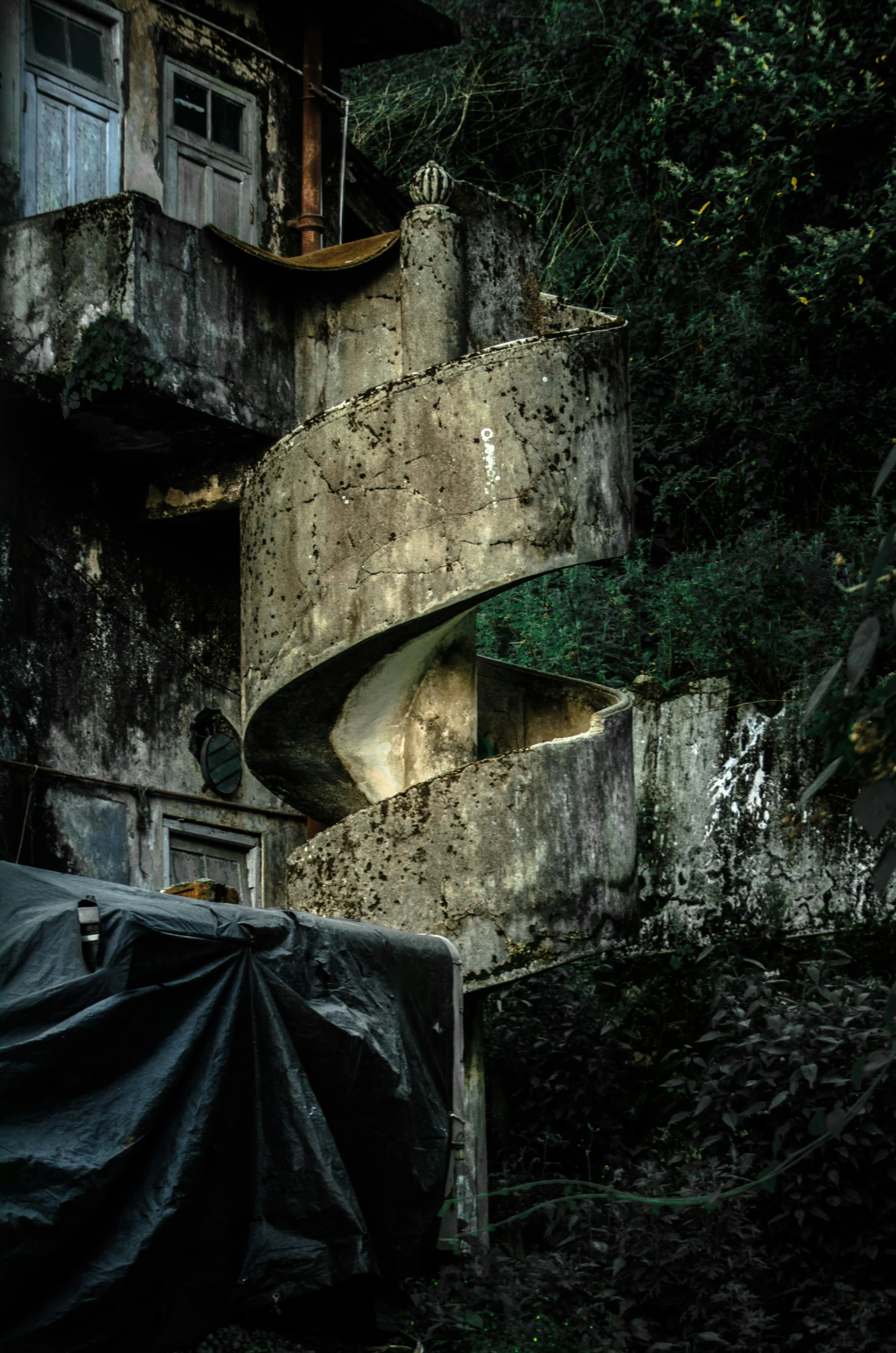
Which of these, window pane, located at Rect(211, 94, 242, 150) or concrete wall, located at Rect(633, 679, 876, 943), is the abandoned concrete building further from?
concrete wall, located at Rect(633, 679, 876, 943)

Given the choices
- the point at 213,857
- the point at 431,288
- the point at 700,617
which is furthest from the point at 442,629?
the point at 700,617

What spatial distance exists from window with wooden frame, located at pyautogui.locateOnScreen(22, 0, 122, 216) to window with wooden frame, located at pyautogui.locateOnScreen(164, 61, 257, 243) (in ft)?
1.30

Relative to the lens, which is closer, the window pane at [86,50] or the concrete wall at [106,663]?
the concrete wall at [106,663]

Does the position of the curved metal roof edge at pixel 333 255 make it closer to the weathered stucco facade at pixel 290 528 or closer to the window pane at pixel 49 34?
the weathered stucco facade at pixel 290 528

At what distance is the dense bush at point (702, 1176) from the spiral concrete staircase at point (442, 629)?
857 mm

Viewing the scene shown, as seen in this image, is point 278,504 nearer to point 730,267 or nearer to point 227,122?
point 227,122

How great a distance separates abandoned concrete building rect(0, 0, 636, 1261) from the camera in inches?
317

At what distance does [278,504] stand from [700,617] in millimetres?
3314

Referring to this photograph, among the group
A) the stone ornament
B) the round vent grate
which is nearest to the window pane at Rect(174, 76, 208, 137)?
the stone ornament

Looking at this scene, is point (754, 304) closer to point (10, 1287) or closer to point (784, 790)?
point (784, 790)

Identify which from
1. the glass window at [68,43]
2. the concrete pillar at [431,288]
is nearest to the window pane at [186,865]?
the concrete pillar at [431,288]

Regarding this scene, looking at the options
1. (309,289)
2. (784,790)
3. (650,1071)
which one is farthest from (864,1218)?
(309,289)

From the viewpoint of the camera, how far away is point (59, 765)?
9.05 m

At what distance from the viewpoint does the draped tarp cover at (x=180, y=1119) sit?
13.8 ft
